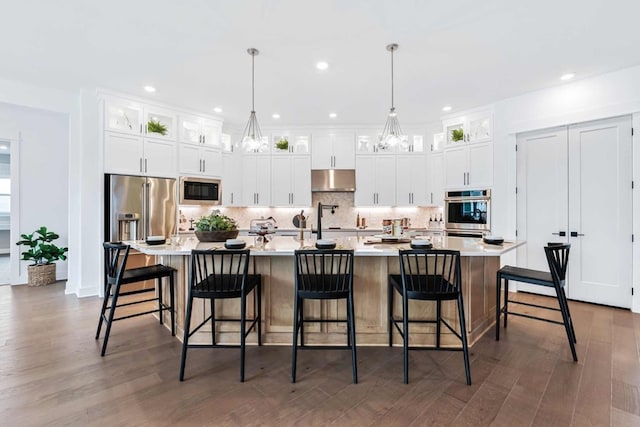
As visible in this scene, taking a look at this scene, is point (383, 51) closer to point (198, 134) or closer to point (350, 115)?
point (350, 115)

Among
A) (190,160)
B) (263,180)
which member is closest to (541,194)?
(263,180)

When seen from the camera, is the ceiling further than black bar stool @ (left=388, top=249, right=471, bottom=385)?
Yes

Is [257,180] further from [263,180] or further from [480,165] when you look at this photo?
[480,165]

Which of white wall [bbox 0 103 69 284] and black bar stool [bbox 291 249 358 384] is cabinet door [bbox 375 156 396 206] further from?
white wall [bbox 0 103 69 284]

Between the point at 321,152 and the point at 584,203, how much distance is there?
13.6 ft

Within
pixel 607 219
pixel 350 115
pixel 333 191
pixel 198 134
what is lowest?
pixel 607 219

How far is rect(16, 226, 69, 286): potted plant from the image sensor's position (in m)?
4.71

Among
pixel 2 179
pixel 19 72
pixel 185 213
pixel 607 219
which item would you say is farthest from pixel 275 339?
pixel 2 179

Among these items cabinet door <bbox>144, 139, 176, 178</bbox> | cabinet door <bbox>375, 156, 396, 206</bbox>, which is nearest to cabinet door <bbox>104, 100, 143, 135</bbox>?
cabinet door <bbox>144, 139, 176, 178</bbox>

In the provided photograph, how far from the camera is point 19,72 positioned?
3.69m

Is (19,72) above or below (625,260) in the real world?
above

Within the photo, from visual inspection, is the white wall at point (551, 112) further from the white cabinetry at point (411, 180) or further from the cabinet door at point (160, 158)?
the cabinet door at point (160, 158)

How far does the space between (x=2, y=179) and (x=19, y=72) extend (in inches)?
184

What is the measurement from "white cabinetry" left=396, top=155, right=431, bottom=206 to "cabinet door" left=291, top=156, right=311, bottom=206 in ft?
5.89
